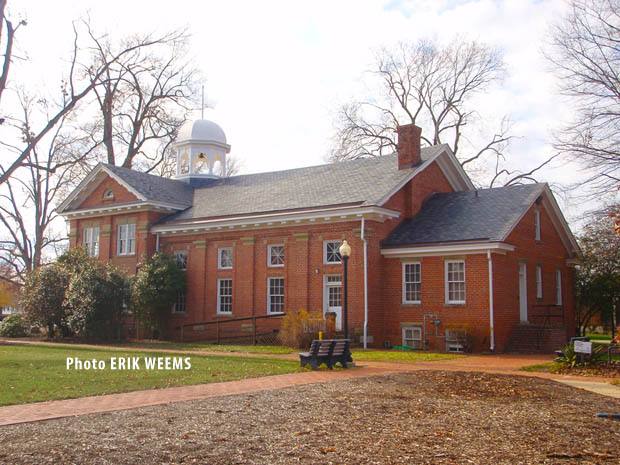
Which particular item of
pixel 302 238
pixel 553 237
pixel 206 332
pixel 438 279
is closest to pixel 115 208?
pixel 206 332

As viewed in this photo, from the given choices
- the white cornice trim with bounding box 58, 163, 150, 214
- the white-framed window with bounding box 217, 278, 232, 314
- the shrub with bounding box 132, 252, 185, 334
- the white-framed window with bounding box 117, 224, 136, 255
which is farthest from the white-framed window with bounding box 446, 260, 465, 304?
the white-framed window with bounding box 117, 224, 136, 255

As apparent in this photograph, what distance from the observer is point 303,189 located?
29.6 meters

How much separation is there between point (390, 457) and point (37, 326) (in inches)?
1117

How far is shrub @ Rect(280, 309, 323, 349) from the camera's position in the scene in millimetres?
23203

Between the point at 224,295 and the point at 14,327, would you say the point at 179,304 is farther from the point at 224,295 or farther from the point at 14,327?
the point at 14,327

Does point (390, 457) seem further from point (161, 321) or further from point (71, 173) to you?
point (71, 173)

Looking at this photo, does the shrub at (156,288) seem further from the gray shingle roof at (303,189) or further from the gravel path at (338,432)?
the gravel path at (338,432)

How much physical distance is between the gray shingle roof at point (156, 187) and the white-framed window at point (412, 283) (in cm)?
1324

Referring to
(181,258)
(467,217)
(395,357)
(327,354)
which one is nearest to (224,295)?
(181,258)

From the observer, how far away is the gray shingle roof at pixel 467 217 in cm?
2388

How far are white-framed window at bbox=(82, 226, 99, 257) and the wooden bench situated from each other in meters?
21.4

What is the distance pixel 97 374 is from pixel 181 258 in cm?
1697

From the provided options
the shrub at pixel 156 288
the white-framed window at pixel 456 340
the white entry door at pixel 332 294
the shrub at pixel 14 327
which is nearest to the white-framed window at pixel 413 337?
the white-framed window at pixel 456 340

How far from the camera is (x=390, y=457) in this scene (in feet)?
23.7
